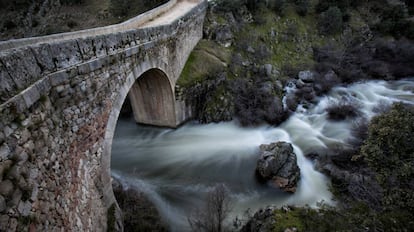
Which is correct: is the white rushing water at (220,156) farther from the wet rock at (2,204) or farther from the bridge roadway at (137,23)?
the wet rock at (2,204)

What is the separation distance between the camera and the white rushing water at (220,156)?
9672mm

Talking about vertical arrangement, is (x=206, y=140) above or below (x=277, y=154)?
below

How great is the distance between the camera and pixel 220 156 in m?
12.3

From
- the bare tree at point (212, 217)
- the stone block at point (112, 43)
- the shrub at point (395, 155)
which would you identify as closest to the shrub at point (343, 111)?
the shrub at point (395, 155)

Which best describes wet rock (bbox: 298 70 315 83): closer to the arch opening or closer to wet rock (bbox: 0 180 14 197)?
the arch opening

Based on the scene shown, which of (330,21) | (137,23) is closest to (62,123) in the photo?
(137,23)

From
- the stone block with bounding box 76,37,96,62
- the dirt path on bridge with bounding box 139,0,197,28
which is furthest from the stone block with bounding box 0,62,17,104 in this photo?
the dirt path on bridge with bounding box 139,0,197,28

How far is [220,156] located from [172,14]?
930 cm

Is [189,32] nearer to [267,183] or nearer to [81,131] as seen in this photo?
[267,183]

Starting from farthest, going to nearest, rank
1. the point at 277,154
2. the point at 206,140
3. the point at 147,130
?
the point at 147,130
the point at 206,140
the point at 277,154

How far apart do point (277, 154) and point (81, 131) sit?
24.5 ft

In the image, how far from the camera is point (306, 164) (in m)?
11.2

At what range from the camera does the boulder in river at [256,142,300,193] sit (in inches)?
387

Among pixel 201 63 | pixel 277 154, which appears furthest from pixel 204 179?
pixel 201 63
